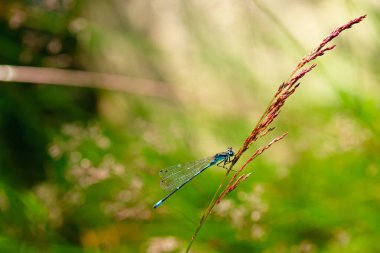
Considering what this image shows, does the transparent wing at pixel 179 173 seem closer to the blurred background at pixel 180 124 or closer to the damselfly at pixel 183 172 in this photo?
the damselfly at pixel 183 172

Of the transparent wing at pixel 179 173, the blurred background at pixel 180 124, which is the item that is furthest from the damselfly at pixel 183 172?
the blurred background at pixel 180 124

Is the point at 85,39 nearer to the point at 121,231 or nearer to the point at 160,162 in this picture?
the point at 160,162

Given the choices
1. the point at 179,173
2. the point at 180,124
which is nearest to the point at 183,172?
the point at 179,173

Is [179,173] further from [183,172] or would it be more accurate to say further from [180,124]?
[180,124]

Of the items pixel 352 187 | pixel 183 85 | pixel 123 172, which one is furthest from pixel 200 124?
pixel 352 187

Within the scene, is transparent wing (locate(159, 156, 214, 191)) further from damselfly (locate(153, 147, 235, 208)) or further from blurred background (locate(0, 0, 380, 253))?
blurred background (locate(0, 0, 380, 253))

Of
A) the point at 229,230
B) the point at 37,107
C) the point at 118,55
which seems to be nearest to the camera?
the point at 229,230
